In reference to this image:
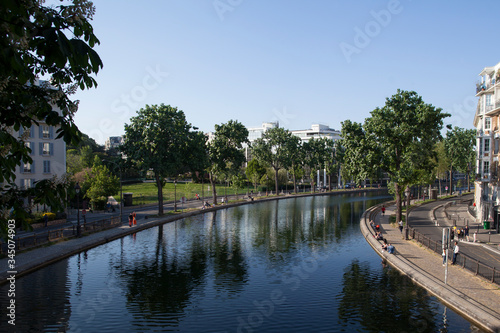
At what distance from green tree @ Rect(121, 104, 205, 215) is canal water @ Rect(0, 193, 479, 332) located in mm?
16924

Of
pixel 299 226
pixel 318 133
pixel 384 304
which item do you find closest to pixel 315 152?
pixel 299 226

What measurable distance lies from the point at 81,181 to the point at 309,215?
41.5m

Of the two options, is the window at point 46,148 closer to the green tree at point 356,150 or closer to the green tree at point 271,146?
the green tree at point 356,150

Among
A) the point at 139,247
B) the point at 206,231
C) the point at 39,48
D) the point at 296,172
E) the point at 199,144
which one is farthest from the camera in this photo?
the point at 296,172

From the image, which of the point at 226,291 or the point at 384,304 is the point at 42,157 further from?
the point at 384,304

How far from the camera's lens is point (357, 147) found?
46.8 metres

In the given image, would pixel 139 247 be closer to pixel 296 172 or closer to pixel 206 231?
pixel 206 231

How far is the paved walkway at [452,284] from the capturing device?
60.6ft

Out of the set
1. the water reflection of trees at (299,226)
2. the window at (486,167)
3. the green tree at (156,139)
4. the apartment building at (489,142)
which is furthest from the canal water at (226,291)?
the window at (486,167)

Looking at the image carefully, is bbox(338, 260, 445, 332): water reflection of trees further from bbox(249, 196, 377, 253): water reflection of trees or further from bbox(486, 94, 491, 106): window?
bbox(486, 94, 491, 106): window

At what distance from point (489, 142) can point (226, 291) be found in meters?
40.1

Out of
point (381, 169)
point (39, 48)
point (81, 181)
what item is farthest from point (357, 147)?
point (81, 181)

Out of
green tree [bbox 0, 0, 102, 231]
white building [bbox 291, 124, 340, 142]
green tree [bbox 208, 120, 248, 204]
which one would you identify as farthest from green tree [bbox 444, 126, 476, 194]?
green tree [bbox 0, 0, 102, 231]

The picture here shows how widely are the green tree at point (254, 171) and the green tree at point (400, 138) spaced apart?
60.7 metres
